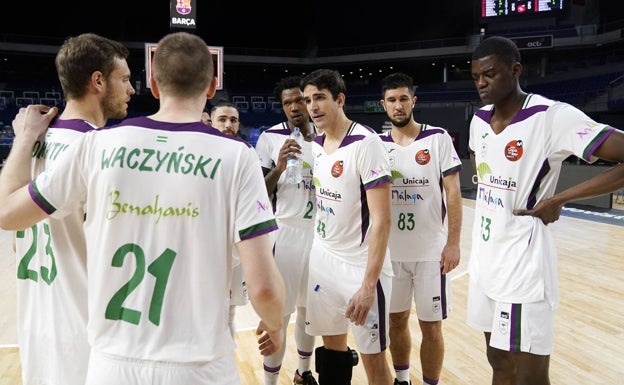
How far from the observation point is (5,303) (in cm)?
554

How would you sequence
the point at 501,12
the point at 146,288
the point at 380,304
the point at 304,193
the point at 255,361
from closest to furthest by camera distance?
the point at 146,288 < the point at 380,304 < the point at 304,193 < the point at 255,361 < the point at 501,12

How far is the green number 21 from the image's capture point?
1523 mm

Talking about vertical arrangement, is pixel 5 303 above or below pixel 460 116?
below

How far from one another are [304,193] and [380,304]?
3.29 feet

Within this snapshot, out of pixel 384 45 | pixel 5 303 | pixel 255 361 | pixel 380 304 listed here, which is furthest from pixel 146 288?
pixel 384 45

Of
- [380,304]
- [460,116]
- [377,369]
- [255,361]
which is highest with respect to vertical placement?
[460,116]

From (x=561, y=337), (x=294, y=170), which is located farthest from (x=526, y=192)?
(x=561, y=337)

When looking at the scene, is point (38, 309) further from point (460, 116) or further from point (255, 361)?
point (460, 116)

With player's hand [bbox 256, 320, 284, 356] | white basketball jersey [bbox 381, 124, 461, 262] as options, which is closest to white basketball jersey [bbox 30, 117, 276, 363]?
player's hand [bbox 256, 320, 284, 356]

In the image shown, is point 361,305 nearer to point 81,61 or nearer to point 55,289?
point 55,289

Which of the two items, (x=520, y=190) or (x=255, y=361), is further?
(x=255, y=361)

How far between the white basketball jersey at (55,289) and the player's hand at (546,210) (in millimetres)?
2036

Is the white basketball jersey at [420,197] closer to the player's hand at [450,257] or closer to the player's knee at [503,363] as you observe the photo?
the player's hand at [450,257]

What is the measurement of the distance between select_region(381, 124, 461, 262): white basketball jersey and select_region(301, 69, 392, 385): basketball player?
582 mm
